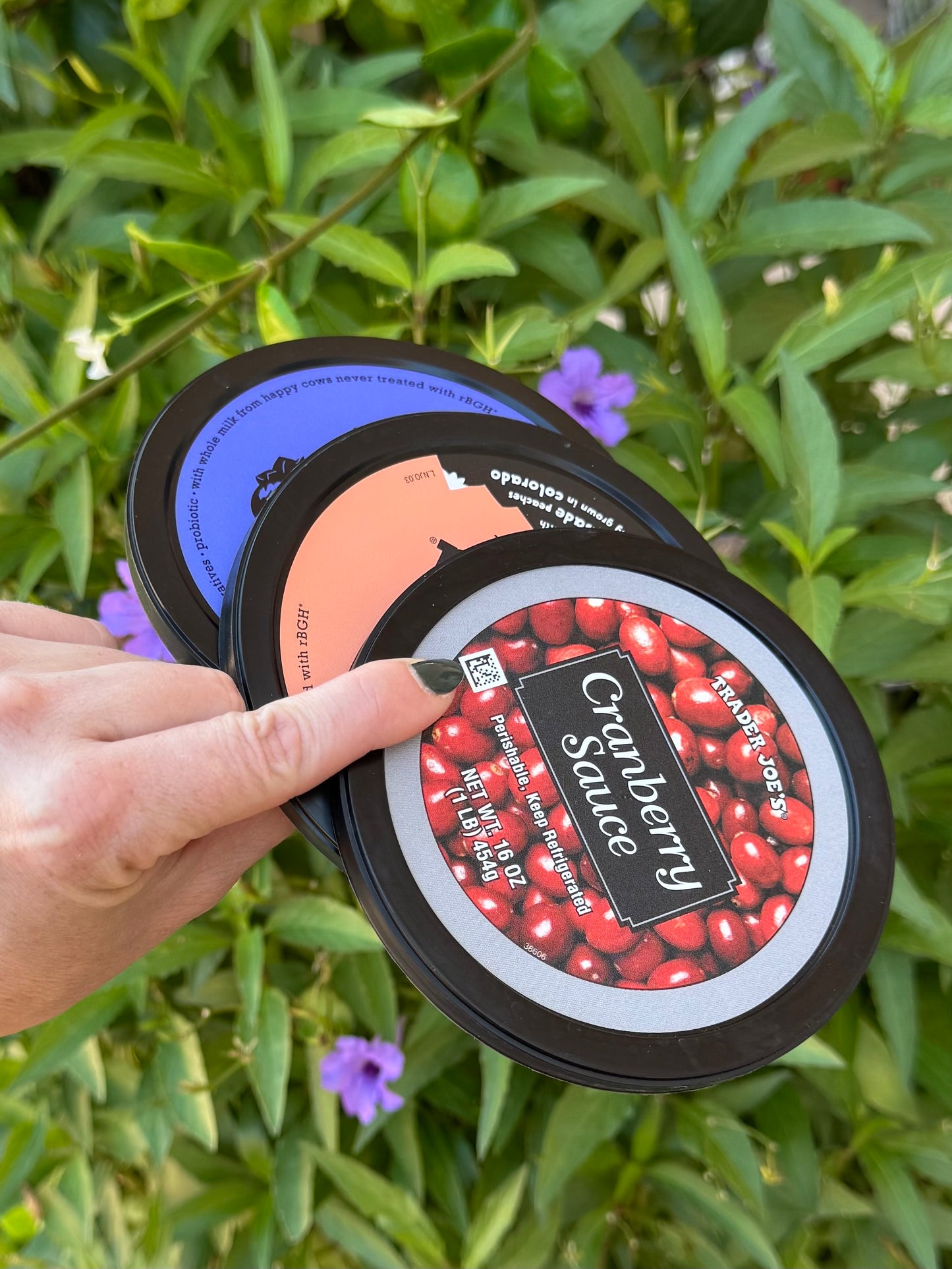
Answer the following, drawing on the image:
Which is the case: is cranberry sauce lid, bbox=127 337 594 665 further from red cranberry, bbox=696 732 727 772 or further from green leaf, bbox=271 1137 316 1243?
green leaf, bbox=271 1137 316 1243

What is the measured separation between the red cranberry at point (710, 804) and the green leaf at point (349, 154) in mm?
511

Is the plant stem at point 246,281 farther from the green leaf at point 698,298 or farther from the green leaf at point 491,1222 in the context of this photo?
the green leaf at point 491,1222

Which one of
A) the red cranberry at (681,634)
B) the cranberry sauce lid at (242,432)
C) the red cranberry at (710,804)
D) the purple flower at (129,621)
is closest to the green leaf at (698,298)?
the cranberry sauce lid at (242,432)

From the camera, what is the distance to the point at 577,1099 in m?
0.79

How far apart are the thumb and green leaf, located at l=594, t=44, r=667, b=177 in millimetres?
570

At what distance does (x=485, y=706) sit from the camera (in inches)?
20.5

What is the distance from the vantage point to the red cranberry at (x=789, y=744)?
54 cm

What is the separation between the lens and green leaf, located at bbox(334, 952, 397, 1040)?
0.78m

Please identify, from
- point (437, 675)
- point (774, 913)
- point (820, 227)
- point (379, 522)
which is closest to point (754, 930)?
point (774, 913)

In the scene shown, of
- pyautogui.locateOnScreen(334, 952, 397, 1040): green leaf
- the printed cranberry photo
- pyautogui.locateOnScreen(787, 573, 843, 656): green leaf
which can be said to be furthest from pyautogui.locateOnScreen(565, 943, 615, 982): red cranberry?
pyautogui.locateOnScreen(334, 952, 397, 1040): green leaf

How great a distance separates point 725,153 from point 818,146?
72mm

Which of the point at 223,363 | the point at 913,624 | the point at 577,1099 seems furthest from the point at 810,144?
the point at 577,1099

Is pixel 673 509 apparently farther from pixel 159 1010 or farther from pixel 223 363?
pixel 159 1010

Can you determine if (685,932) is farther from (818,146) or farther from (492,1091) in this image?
(818,146)
